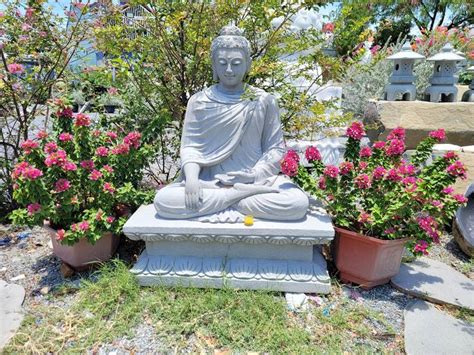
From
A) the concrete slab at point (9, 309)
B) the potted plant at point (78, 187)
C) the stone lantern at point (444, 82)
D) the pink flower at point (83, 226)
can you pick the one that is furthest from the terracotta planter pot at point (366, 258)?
the stone lantern at point (444, 82)

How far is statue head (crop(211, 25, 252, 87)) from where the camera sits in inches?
101

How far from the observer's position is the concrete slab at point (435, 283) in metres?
2.42

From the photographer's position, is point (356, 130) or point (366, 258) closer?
point (366, 258)

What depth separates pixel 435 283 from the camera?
260 cm

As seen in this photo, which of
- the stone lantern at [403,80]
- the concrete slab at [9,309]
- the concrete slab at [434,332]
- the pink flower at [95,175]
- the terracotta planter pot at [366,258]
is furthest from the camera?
the stone lantern at [403,80]

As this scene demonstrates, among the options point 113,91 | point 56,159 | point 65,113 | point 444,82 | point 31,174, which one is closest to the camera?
point 31,174

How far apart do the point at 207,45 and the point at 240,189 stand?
1519 millimetres

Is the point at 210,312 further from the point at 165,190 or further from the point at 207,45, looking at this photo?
the point at 207,45

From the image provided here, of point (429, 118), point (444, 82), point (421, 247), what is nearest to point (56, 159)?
point (421, 247)

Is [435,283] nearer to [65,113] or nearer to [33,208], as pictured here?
[33,208]

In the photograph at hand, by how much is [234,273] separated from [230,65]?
61.6 inches

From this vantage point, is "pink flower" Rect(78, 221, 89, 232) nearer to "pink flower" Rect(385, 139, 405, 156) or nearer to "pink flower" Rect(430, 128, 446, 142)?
"pink flower" Rect(385, 139, 405, 156)

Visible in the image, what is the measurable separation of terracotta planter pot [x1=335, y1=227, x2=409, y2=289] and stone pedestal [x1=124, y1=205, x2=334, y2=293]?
18 cm

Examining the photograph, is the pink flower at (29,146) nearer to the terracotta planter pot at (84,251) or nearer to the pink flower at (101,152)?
the pink flower at (101,152)
